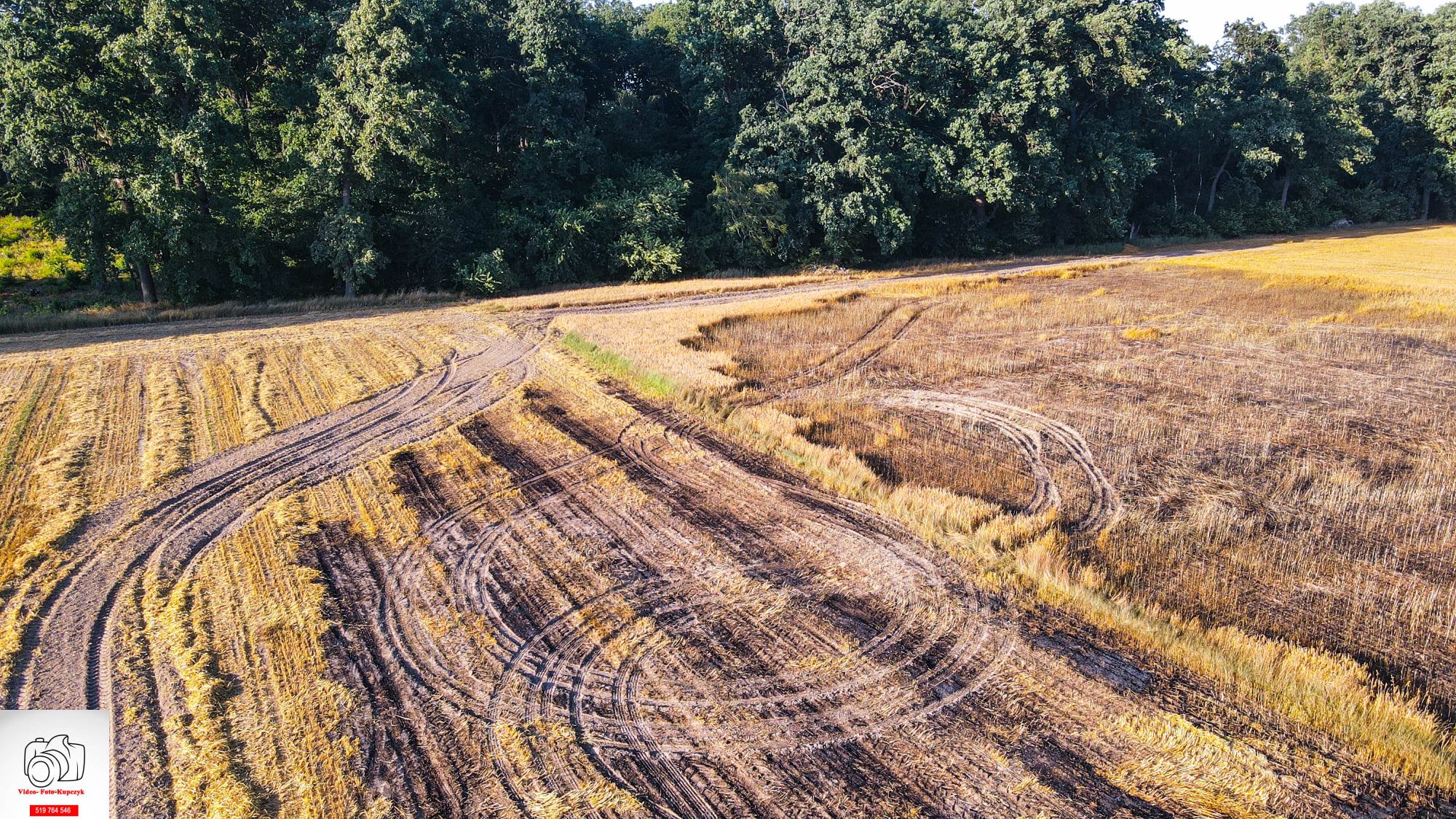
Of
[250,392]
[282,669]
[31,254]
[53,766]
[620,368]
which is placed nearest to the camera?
[53,766]

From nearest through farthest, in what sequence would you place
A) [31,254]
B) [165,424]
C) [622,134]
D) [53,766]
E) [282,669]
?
[53,766] → [282,669] → [165,424] → [31,254] → [622,134]

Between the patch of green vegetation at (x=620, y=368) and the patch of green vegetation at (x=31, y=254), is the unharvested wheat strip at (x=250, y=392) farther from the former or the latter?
the patch of green vegetation at (x=31, y=254)

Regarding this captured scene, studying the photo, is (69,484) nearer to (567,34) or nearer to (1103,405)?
(1103,405)

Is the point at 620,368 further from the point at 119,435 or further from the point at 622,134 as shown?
the point at 622,134

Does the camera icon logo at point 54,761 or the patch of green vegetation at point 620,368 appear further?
the patch of green vegetation at point 620,368

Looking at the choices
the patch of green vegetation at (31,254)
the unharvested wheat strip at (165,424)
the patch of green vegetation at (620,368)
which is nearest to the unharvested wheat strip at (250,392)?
the unharvested wheat strip at (165,424)

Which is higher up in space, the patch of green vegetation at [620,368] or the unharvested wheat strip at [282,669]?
the patch of green vegetation at [620,368]

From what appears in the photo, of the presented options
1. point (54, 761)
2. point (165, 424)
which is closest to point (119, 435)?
point (165, 424)
